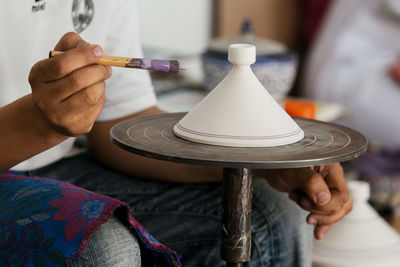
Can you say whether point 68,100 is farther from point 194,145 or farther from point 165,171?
point 165,171

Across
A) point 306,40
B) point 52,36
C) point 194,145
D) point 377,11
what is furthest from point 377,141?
point 194,145

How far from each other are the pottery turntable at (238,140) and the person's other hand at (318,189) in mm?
84

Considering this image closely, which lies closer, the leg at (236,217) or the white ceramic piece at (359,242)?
the leg at (236,217)

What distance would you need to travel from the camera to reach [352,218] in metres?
1.17

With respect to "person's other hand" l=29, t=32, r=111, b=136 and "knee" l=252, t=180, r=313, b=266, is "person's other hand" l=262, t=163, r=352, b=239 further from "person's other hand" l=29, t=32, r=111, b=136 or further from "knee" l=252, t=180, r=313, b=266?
"person's other hand" l=29, t=32, r=111, b=136

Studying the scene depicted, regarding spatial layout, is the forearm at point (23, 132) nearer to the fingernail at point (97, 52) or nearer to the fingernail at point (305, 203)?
the fingernail at point (97, 52)

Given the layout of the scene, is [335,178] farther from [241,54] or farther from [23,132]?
[23,132]

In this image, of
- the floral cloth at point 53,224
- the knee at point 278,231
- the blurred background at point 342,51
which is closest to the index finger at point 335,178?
the knee at point 278,231

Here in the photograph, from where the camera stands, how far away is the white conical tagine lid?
625 mm

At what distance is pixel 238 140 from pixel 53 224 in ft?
0.77

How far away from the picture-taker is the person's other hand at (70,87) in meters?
0.58

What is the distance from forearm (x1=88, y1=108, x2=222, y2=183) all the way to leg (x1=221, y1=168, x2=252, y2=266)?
269 mm

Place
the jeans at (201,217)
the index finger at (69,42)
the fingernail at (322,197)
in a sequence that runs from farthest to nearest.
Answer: the jeans at (201,217)
the fingernail at (322,197)
the index finger at (69,42)

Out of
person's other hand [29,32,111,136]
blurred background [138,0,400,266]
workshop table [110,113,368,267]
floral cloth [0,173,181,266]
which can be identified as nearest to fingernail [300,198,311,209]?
workshop table [110,113,368,267]
